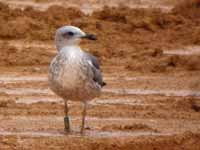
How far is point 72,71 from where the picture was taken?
44.5ft

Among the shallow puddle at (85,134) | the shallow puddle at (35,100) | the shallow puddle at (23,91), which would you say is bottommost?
the shallow puddle at (23,91)

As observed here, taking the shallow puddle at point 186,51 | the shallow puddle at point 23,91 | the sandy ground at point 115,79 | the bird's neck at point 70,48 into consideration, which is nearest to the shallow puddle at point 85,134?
the sandy ground at point 115,79

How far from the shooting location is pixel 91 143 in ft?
42.3

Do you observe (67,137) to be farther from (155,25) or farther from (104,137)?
(155,25)

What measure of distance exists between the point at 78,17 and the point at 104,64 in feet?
19.7

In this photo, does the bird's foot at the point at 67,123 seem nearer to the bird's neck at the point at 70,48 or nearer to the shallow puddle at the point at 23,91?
the bird's neck at the point at 70,48

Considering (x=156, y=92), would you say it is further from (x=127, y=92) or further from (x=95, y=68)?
(x=95, y=68)

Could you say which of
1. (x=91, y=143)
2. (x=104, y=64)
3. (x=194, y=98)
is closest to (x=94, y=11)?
(x=104, y=64)

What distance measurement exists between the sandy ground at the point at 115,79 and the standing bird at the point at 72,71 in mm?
454

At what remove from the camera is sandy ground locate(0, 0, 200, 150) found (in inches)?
528

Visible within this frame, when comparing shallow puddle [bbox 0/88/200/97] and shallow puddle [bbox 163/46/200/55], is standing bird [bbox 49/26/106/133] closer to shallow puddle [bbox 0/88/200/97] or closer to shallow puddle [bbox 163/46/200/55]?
shallow puddle [bbox 0/88/200/97]

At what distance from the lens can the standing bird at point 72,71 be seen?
44.5 feet

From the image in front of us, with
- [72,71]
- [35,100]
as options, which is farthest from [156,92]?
[72,71]

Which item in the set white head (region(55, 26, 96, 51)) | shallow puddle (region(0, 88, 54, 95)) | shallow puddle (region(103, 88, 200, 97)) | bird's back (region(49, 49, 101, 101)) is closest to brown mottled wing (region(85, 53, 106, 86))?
bird's back (region(49, 49, 101, 101))
